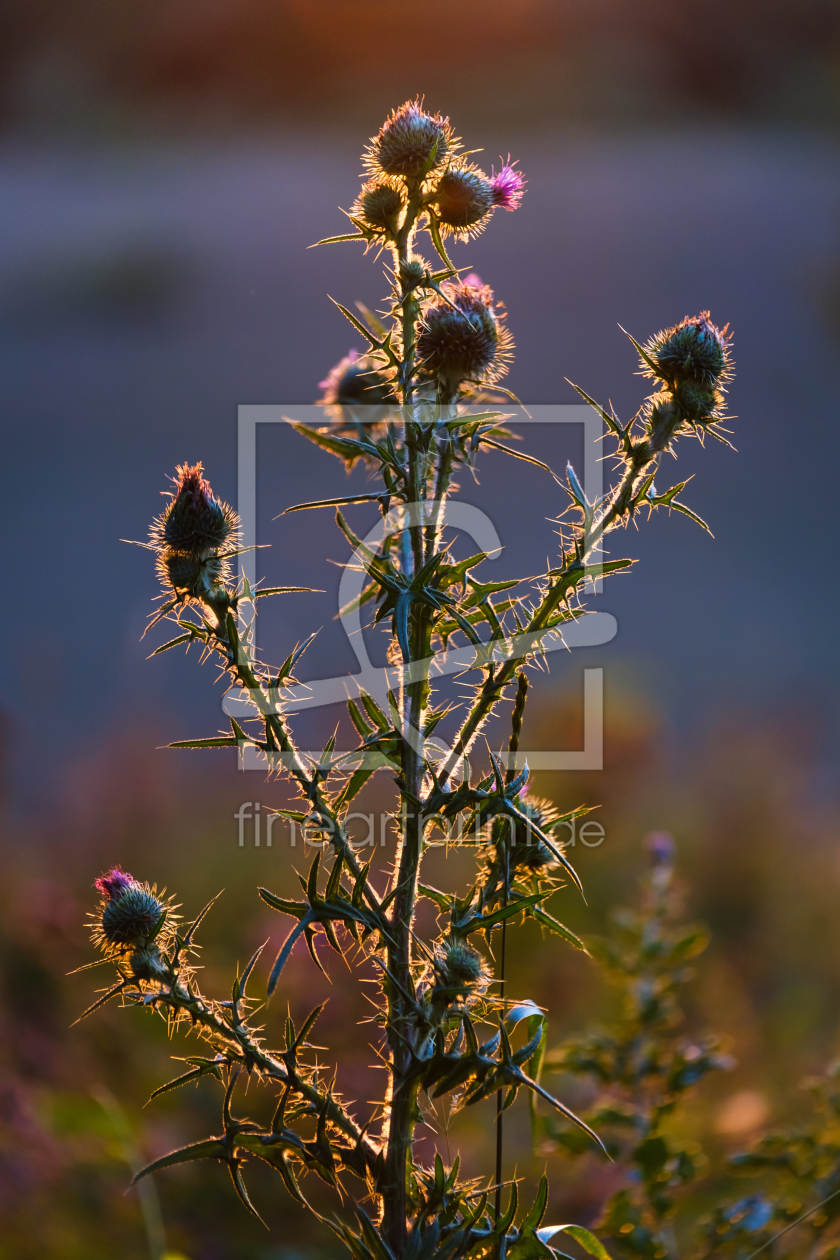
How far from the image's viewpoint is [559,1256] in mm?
1292

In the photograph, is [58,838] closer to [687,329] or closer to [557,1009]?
[557,1009]

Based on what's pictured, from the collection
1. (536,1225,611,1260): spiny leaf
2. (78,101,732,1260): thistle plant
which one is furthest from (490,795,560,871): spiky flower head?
(536,1225,611,1260): spiny leaf

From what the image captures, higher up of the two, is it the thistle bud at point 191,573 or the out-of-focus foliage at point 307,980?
the thistle bud at point 191,573

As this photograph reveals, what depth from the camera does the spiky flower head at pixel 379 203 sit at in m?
1.46

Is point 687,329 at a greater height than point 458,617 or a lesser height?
greater

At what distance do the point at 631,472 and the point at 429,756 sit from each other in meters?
0.56

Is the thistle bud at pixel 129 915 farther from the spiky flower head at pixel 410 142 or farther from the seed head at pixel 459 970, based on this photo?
the spiky flower head at pixel 410 142

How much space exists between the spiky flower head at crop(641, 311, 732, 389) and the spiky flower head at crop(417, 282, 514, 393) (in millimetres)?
265

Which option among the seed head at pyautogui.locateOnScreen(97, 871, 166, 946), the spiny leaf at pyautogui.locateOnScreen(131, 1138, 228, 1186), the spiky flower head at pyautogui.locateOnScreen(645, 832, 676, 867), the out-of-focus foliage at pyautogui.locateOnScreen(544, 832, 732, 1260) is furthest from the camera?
the spiky flower head at pyautogui.locateOnScreen(645, 832, 676, 867)

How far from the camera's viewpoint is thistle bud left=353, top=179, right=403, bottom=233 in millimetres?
1457

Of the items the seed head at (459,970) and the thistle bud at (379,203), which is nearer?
the seed head at (459,970)

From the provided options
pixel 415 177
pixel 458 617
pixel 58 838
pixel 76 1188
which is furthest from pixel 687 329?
pixel 58 838

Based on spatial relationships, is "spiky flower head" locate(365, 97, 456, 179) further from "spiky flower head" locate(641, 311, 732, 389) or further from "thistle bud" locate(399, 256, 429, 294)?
"spiky flower head" locate(641, 311, 732, 389)

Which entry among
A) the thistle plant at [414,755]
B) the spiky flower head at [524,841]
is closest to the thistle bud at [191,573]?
the thistle plant at [414,755]
